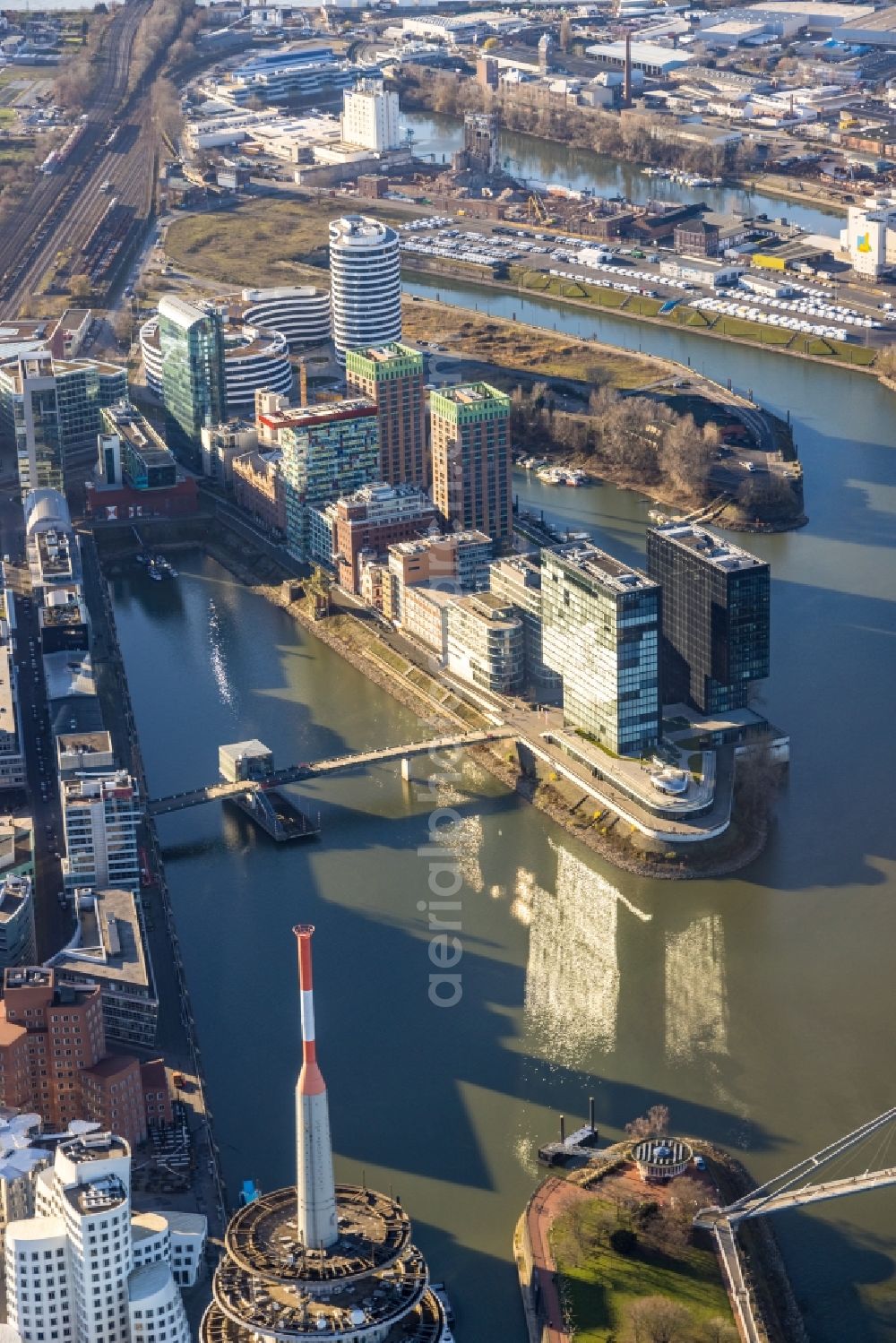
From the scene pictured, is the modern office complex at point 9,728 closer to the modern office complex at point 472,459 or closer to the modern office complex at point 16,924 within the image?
the modern office complex at point 16,924

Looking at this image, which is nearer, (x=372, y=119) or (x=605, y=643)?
(x=605, y=643)

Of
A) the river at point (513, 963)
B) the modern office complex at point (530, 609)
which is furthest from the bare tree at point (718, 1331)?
the modern office complex at point (530, 609)

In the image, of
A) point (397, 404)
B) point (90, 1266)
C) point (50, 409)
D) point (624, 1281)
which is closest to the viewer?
point (90, 1266)

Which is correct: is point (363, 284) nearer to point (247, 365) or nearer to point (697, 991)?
point (247, 365)

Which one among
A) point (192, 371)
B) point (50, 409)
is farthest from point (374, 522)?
point (192, 371)

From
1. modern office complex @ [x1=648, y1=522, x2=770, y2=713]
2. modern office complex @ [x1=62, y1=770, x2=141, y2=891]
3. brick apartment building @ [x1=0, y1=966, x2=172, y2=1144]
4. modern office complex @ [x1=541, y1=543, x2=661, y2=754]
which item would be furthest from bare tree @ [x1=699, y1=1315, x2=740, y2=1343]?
modern office complex @ [x1=648, y1=522, x2=770, y2=713]

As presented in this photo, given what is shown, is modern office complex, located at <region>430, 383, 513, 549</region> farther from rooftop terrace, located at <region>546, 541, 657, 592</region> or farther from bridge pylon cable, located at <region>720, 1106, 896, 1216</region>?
bridge pylon cable, located at <region>720, 1106, 896, 1216</region>

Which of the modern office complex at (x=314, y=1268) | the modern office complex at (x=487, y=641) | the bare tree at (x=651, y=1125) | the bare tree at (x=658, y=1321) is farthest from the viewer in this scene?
the modern office complex at (x=487, y=641)
